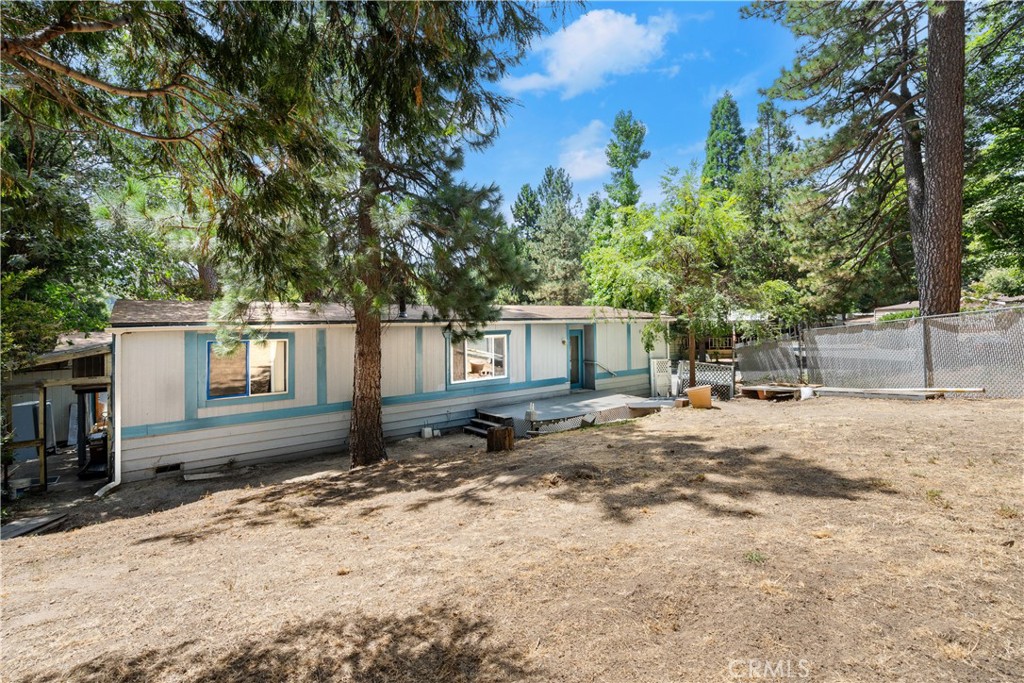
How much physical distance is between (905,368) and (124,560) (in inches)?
533

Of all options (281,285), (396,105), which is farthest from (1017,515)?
(281,285)

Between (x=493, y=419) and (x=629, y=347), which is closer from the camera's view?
(x=493, y=419)

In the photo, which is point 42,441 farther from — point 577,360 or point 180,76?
point 577,360

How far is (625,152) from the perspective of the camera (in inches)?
1208

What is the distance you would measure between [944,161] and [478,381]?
11514 mm

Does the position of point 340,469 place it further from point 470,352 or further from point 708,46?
point 708,46

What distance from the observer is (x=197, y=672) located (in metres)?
2.28

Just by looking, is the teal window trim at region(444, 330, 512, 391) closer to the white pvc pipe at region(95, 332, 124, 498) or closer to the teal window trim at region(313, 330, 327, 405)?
the teal window trim at region(313, 330, 327, 405)

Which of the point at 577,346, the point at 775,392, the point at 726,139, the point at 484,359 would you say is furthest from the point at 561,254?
the point at 775,392

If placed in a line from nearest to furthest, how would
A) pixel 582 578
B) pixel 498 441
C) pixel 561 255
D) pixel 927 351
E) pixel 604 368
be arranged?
pixel 582 578, pixel 498 441, pixel 927 351, pixel 604 368, pixel 561 255

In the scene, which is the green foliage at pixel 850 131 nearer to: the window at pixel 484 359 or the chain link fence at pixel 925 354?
the chain link fence at pixel 925 354

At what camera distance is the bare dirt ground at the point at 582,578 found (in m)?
2.22

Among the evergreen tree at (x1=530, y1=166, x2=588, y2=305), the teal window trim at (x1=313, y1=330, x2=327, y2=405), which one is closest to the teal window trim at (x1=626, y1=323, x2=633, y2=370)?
the teal window trim at (x1=313, y1=330, x2=327, y2=405)

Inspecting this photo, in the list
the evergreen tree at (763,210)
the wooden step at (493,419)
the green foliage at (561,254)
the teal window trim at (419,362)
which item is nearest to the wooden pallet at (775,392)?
the wooden step at (493,419)
